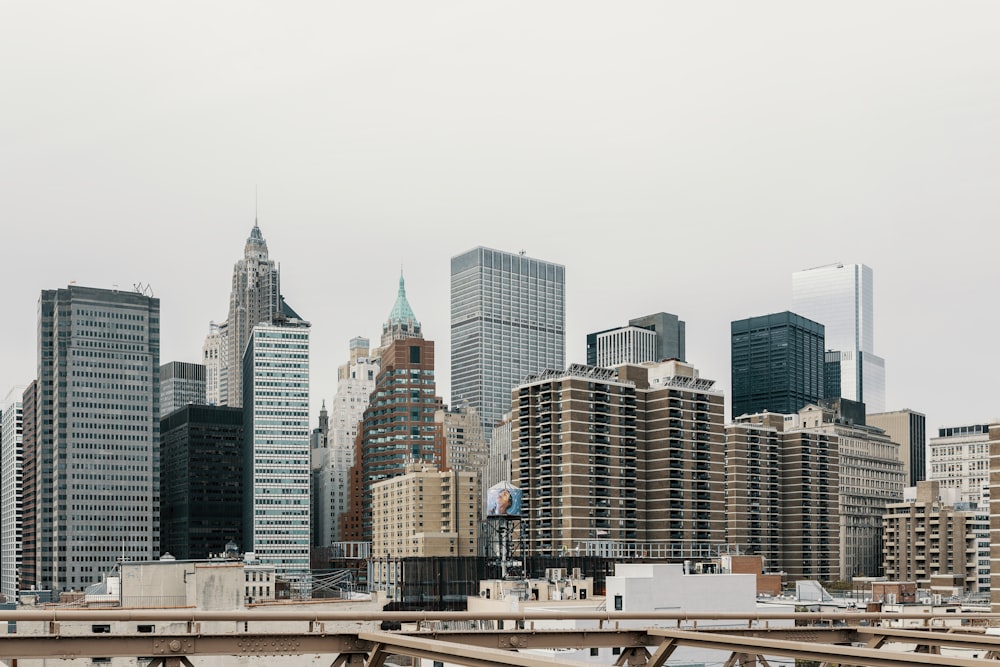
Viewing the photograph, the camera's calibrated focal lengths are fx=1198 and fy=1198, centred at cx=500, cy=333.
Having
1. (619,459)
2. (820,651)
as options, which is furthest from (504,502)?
(820,651)

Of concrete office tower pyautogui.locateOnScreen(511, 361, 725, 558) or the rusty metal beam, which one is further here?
concrete office tower pyautogui.locateOnScreen(511, 361, 725, 558)

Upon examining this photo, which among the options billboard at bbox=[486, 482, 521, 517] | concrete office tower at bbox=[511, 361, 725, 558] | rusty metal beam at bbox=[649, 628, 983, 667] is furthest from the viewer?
concrete office tower at bbox=[511, 361, 725, 558]

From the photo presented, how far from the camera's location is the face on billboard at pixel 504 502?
150 metres

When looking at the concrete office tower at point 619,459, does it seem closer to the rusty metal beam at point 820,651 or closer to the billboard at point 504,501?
the billboard at point 504,501

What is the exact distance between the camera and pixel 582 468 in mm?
172500

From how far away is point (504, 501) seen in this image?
151 metres

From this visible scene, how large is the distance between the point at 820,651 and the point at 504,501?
138 meters

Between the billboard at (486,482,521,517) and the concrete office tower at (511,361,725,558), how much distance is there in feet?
67.8

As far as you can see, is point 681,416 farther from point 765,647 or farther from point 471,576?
point 765,647

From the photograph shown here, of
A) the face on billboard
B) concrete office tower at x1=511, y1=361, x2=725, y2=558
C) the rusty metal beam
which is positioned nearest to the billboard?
the face on billboard

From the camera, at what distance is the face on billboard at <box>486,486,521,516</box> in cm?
15050

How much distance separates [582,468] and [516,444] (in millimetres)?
14460

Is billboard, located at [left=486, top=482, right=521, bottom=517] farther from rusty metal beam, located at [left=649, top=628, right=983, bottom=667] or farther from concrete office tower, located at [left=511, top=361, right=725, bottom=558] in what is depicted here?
rusty metal beam, located at [left=649, top=628, right=983, bottom=667]

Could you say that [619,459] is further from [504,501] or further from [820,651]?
[820,651]
